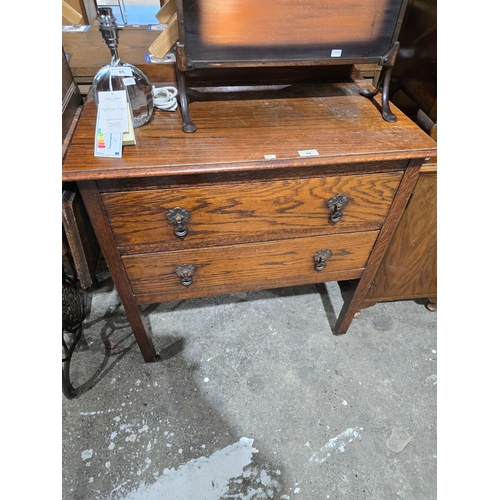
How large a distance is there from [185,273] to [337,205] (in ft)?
1.61

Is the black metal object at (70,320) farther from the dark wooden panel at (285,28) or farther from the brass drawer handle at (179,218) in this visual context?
the dark wooden panel at (285,28)

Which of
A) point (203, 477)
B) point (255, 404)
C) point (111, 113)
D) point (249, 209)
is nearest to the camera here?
point (111, 113)

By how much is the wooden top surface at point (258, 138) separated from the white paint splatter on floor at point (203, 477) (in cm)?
99

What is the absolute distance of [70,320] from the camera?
1.40 meters

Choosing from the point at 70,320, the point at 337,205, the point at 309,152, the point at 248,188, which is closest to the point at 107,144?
the point at 248,188

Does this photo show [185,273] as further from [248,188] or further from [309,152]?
[309,152]

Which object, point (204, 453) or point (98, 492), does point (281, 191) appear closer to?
point (204, 453)

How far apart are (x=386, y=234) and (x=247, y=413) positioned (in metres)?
0.82

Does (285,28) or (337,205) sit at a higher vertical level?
(285,28)

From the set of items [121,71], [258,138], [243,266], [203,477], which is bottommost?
[203,477]

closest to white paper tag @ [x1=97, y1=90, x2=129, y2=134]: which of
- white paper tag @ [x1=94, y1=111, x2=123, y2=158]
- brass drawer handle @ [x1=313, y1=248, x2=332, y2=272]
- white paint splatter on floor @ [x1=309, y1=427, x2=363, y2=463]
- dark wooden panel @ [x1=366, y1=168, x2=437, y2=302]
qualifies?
white paper tag @ [x1=94, y1=111, x2=123, y2=158]

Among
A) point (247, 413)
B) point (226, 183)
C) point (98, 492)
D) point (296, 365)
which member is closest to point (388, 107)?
point (226, 183)

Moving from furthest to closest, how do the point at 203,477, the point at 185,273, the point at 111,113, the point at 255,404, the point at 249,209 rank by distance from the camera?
the point at 255,404 → the point at 203,477 → the point at 185,273 → the point at 249,209 → the point at 111,113

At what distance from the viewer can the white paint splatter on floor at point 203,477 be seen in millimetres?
1157
